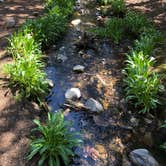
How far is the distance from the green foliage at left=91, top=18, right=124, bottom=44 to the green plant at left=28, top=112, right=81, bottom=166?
5027 mm

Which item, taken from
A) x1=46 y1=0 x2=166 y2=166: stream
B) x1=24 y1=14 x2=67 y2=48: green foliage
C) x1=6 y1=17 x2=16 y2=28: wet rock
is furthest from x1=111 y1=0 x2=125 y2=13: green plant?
x1=6 y1=17 x2=16 y2=28: wet rock

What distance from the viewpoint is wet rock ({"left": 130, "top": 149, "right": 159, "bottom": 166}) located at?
4770 mm

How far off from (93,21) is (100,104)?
212 inches

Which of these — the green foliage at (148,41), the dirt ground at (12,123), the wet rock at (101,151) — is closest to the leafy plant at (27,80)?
the dirt ground at (12,123)

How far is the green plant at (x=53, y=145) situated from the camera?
4.59 m

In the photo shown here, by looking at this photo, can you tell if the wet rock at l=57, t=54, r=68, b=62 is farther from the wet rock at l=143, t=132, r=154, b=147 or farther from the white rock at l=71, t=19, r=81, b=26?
the wet rock at l=143, t=132, r=154, b=147

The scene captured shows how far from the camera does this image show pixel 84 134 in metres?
5.60

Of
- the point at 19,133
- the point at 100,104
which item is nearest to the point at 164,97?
the point at 100,104

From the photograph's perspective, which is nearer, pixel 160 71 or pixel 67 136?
pixel 67 136

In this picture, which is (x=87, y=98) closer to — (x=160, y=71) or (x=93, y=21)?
(x=160, y=71)

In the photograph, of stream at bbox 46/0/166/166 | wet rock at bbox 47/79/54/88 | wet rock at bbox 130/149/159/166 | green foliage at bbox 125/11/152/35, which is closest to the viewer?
wet rock at bbox 130/149/159/166

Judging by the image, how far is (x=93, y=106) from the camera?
20.3 ft

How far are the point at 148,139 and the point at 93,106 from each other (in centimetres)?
142

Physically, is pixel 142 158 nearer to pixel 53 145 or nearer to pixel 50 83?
pixel 53 145
